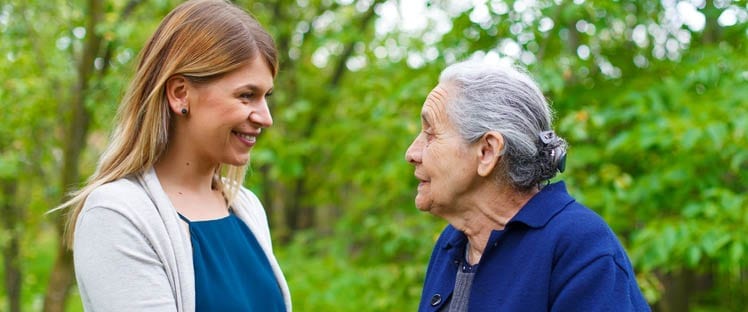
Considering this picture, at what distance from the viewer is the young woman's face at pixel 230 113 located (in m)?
2.02

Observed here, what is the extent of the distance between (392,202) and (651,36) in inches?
72.0

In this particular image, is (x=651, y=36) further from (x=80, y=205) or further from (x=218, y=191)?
(x=80, y=205)

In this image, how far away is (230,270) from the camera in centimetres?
209

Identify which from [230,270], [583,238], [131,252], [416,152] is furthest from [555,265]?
[131,252]

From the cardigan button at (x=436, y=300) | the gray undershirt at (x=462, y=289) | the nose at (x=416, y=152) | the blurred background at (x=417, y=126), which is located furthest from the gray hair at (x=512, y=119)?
the blurred background at (x=417, y=126)

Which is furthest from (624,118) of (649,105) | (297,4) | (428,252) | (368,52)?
(297,4)

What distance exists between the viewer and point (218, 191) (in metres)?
2.31

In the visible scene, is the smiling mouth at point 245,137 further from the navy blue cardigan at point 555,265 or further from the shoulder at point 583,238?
the shoulder at point 583,238

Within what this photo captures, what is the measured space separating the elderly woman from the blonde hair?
0.53 m

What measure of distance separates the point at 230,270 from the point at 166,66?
1.80 feet

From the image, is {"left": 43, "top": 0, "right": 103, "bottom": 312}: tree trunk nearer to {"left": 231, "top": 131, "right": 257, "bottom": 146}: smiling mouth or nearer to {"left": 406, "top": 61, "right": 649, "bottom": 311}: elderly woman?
{"left": 231, "top": 131, "right": 257, "bottom": 146}: smiling mouth

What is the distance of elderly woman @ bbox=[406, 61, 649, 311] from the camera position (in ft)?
6.06

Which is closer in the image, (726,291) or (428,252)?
(428,252)

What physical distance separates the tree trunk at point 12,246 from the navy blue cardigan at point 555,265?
5.29 m
